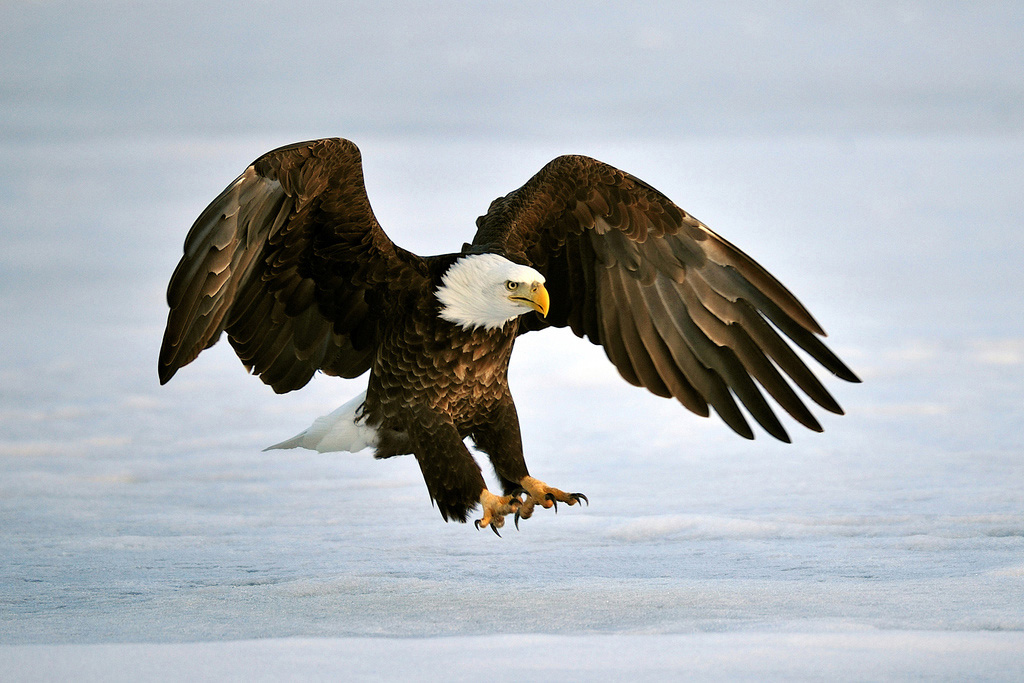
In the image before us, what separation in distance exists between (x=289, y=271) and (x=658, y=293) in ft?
3.71

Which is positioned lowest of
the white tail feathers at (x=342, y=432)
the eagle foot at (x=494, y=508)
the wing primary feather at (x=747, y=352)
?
the eagle foot at (x=494, y=508)

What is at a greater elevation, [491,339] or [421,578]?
[491,339]

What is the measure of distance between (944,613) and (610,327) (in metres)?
1.28

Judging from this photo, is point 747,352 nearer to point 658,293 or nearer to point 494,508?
point 658,293

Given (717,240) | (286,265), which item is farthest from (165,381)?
(717,240)

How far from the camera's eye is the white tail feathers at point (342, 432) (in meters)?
3.76

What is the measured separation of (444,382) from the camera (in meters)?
3.51

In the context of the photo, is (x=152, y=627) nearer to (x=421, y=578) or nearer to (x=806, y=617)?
(x=421, y=578)

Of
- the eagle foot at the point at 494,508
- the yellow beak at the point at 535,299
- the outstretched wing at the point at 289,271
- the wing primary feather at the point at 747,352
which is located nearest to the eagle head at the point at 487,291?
the yellow beak at the point at 535,299

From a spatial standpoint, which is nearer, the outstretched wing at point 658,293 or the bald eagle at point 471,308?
the bald eagle at point 471,308

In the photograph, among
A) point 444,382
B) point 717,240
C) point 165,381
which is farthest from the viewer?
point 717,240

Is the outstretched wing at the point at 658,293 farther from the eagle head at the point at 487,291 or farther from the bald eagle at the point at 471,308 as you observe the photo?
the eagle head at the point at 487,291

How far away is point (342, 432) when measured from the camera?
3801mm

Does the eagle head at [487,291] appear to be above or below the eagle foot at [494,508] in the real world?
above
